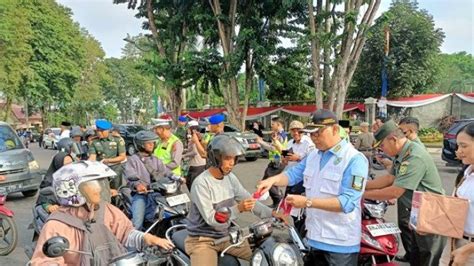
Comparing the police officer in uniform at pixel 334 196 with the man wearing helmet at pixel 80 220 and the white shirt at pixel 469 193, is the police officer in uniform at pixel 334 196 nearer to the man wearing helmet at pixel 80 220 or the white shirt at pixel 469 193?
the white shirt at pixel 469 193

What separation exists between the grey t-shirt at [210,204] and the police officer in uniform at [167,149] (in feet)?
10.1

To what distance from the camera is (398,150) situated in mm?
3820

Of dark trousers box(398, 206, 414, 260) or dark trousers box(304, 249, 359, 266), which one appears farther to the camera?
dark trousers box(398, 206, 414, 260)

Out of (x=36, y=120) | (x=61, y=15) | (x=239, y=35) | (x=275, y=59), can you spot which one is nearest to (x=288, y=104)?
(x=275, y=59)

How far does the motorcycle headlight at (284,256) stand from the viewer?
94.1 inches

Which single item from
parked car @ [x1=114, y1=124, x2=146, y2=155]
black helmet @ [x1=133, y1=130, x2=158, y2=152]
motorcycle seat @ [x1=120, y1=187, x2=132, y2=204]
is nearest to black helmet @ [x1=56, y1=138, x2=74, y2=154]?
motorcycle seat @ [x1=120, y1=187, x2=132, y2=204]

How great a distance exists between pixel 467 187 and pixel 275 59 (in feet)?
59.5

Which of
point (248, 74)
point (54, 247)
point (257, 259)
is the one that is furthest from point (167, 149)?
point (248, 74)

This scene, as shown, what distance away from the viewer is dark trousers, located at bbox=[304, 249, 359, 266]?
2910 mm

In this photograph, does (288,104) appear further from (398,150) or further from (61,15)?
(61,15)

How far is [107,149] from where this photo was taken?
6.91m

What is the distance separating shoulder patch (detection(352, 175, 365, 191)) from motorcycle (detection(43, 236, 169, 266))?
4.23 feet

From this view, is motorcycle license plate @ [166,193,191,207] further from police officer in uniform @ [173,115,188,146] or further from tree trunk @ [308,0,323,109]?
tree trunk @ [308,0,323,109]

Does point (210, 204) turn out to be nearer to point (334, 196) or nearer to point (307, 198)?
point (307, 198)
